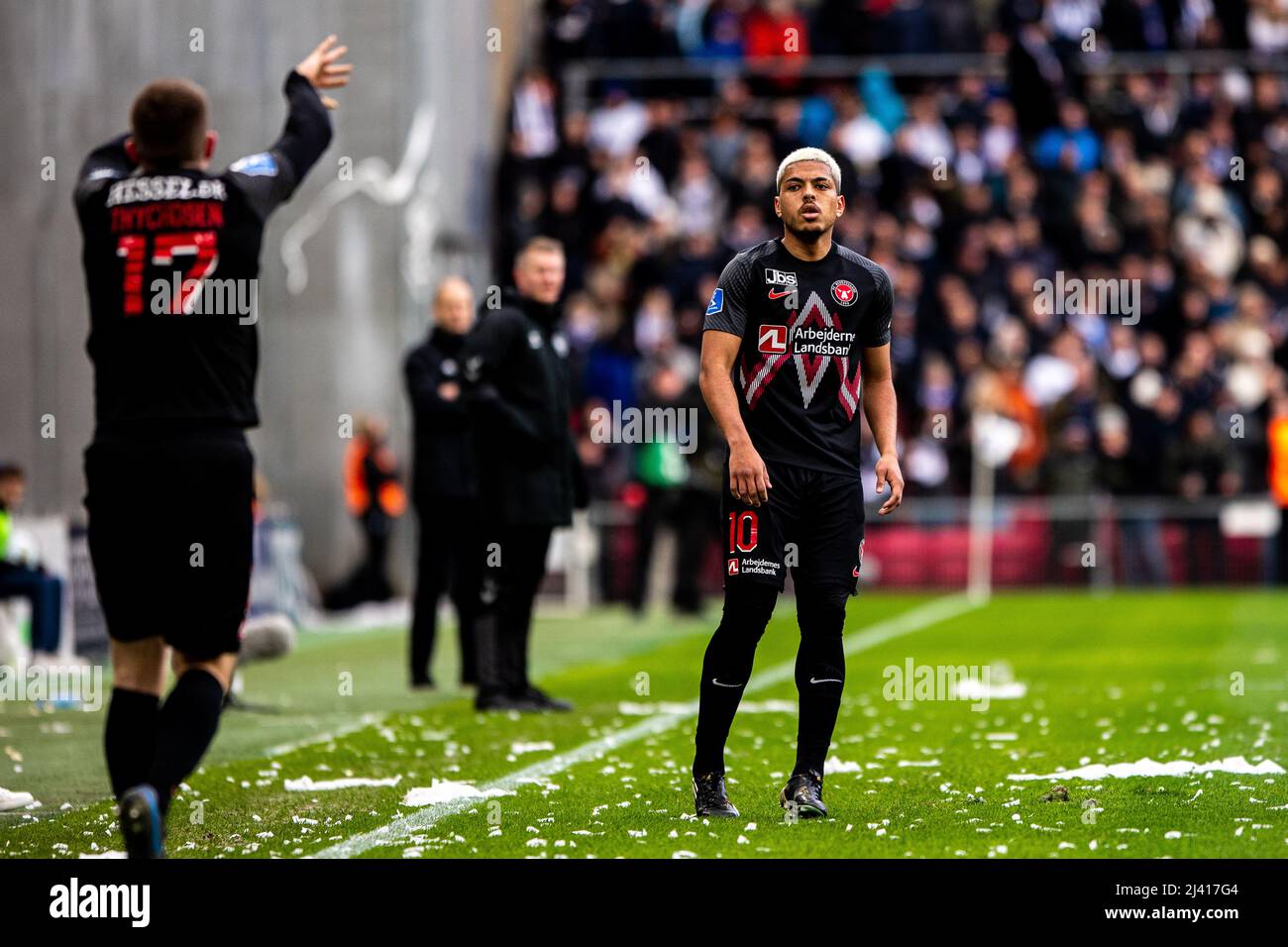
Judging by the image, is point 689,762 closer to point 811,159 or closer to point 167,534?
point 811,159

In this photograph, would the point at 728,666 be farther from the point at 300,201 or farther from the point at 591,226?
the point at 591,226

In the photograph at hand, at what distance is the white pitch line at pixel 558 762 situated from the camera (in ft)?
24.5

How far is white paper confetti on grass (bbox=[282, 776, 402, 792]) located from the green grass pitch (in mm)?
57

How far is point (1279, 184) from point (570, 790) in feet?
74.4

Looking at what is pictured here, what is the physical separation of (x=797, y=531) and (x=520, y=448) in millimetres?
4705

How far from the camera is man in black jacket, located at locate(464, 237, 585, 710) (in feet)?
41.1

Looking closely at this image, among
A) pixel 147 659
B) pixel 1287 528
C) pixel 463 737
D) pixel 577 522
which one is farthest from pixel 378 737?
pixel 1287 528

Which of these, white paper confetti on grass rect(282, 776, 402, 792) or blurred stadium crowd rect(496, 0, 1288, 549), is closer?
white paper confetti on grass rect(282, 776, 402, 792)

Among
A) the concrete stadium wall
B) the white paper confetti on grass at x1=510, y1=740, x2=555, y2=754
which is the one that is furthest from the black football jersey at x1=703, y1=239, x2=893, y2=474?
the concrete stadium wall

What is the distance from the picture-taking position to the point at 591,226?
30.4m

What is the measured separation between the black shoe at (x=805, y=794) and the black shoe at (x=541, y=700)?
14.8 ft

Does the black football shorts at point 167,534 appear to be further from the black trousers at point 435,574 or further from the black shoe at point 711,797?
the black trousers at point 435,574

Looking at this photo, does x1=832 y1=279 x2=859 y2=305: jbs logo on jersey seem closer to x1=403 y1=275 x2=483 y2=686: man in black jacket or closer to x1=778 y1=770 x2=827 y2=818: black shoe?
x1=778 y1=770 x2=827 y2=818: black shoe

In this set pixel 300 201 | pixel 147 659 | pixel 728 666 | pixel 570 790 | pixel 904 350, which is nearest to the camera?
pixel 147 659
